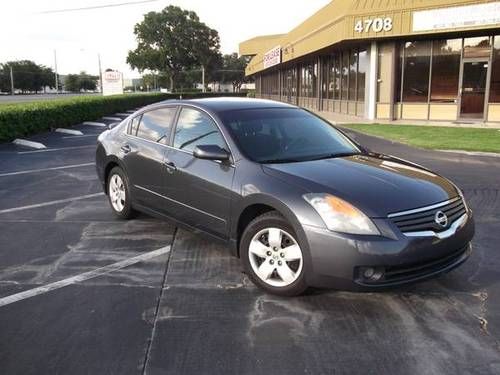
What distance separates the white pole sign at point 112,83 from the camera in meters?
35.8

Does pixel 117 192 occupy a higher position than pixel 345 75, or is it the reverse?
pixel 345 75

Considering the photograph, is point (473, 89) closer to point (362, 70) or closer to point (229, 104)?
point (362, 70)

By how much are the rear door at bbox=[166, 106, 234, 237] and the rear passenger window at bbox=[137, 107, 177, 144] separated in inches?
6.6

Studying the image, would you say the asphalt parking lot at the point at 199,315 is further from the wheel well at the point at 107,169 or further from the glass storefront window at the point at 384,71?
the glass storefront window at the point at 384,71

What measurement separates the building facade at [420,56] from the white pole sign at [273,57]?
13023 mm

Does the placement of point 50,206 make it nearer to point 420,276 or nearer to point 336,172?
point 336,172

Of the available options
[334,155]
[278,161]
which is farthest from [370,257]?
[334,155]

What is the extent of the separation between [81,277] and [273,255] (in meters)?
1.74

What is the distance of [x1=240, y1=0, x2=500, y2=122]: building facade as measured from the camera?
1870cm

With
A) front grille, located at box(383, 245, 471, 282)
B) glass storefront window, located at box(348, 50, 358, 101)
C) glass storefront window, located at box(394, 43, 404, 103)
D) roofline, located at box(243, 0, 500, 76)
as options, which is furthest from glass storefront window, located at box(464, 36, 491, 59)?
front grille, located at box(383, 245, 471, 282)

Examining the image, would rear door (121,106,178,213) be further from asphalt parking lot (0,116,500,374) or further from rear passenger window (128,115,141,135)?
asphalt parking lot (0,116,500,374)

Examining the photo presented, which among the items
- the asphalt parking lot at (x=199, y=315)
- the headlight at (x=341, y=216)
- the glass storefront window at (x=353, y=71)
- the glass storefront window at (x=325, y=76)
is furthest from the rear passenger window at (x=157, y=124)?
the glass storefront window at (x=325, y=76)

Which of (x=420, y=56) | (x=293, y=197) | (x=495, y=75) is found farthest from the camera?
(x=420, y=56)

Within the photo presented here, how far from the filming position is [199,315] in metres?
3.83
